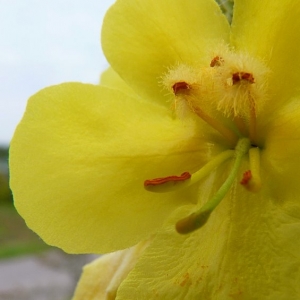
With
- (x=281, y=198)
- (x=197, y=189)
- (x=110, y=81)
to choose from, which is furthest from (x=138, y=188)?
(x=110, y=81)

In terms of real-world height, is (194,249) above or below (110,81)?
below

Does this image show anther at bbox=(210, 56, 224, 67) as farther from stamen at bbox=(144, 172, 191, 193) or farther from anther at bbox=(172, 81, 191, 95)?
stamen at bbox=(144, 172, 191, 193)

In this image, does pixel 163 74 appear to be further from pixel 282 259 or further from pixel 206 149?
pixel 282 259

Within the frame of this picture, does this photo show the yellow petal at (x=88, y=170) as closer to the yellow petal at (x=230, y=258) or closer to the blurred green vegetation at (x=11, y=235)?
the yellow petal at (x=230, y=258)

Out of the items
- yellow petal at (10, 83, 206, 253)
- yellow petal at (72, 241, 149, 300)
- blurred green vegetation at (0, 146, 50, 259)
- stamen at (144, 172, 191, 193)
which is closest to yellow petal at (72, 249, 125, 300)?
yellow petal at (72, 241, 149, 300)

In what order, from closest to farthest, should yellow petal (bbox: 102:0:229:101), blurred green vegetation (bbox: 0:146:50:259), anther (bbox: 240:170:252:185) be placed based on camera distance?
anther (bbox: 240:170:252:185), yellow petal (bbox: 102:0:229:101), blurred green vegetation (bbox: 0:146:50:259)

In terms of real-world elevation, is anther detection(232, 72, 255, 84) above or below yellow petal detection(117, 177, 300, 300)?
above


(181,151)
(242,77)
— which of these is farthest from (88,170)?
(242,77)
